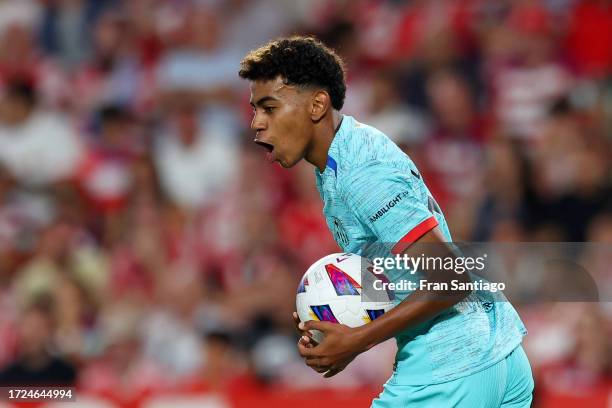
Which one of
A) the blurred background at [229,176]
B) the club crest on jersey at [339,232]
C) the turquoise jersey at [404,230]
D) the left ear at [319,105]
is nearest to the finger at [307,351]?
the turquoise jersey at [404,230]

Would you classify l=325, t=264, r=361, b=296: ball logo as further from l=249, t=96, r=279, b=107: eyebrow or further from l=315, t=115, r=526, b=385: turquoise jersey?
l=249, t=96, r=279, b=107: eyebrow

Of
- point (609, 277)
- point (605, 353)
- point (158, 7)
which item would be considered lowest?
point (605, 353)

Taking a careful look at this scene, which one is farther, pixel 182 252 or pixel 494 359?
pixel 182 252

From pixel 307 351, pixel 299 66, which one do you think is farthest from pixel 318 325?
pixel 299 66

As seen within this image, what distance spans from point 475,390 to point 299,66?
1250 mm

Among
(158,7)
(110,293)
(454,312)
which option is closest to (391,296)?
(454,312)

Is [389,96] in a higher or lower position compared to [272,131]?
higher

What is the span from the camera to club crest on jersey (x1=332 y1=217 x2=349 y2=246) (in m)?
3.75

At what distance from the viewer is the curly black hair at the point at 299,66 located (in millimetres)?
3729

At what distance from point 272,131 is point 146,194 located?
15.7 feet

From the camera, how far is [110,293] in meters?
7.83

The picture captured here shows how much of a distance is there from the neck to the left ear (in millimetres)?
27

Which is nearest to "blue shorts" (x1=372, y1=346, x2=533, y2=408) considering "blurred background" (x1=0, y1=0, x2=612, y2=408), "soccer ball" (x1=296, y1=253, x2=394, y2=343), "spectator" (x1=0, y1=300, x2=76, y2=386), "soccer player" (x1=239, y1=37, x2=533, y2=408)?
"soccer player" (x1=239, y1=37, x2=533, y2=408)

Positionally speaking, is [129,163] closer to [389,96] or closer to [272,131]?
[389,96]
